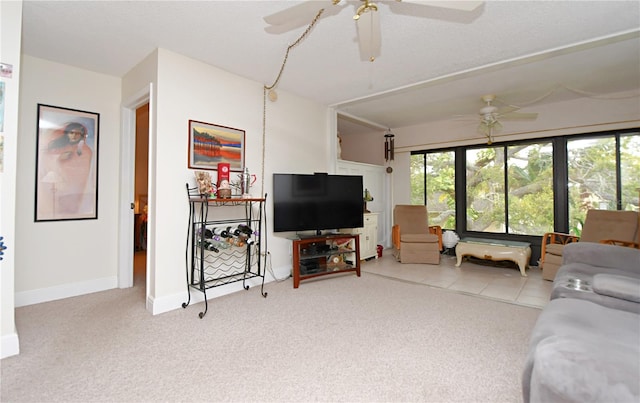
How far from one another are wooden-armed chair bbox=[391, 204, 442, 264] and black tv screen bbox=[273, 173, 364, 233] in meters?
1.04

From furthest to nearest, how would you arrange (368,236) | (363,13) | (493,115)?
1. (368,236)
2. (493,115)
3. (363,13)

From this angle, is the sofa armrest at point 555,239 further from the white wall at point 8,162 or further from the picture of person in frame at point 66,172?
the picture of person in frame at point 66,172

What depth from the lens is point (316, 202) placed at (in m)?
3.65

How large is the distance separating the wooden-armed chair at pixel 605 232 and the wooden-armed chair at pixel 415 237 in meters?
1.36

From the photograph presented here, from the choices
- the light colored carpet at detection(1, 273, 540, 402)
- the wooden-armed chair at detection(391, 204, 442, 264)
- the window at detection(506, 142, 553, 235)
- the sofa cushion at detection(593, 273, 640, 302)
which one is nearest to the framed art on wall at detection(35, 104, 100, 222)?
the light colored carpet at detection(1, 273, 540, 402)

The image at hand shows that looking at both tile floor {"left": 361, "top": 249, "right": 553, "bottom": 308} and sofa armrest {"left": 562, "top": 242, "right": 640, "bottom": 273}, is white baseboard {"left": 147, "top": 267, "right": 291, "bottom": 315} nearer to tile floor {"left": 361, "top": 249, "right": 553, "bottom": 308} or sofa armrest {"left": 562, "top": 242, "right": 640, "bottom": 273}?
tile floor {"left": 361, "top": 249, "right": 553, "bottom": 308}

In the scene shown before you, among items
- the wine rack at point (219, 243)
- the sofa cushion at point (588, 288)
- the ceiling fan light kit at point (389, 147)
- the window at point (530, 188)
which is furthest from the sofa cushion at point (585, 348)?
the ceiling fan light kit at point (389, 147)

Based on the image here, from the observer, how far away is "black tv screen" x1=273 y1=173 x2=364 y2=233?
3.44m

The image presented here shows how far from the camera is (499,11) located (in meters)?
2.10

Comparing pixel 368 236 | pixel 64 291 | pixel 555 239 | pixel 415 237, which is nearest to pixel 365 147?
pixel 368 236

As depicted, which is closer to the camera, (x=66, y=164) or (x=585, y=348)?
(x=585, y=348)

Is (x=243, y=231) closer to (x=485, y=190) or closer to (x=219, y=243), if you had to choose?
(x=219, y=243)

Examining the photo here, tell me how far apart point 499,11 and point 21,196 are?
4.34 meters

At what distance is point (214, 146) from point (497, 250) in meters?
3.94
